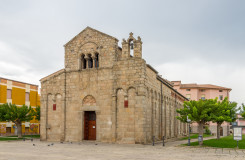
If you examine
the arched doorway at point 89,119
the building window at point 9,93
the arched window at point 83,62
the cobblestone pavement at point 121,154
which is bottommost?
the cobblestone pavement at point 121,154

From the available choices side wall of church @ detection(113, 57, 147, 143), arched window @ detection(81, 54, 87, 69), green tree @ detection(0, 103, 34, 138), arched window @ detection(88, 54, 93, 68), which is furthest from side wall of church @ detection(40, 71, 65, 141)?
green tree @ detection(0, 103, 34, 138)

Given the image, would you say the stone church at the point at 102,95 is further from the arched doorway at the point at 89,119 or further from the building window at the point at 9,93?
the building window at the point at 9,93

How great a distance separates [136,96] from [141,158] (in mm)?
9889

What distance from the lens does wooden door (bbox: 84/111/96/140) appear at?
2675 centimetres

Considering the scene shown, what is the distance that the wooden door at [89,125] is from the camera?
26.8 metres

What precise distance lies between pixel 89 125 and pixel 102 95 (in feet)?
12.1

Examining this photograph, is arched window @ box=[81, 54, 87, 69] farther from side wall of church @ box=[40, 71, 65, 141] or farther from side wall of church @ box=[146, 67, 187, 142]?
side wall of church @ box=[146, 67, 187, 142]

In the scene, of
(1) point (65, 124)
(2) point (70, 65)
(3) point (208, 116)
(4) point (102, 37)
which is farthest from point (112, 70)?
(3) point (208, 116)

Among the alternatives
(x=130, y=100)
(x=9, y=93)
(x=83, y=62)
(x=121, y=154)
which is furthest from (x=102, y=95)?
(x=9, y=93)

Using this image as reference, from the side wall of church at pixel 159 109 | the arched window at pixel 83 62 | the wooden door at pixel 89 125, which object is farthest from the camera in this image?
the arched window at pixel 83 62

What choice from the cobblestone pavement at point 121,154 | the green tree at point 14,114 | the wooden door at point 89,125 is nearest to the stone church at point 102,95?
the wooden door at point 89,125

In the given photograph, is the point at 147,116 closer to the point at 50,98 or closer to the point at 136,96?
the point at 136,96

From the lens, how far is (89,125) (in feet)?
88.8

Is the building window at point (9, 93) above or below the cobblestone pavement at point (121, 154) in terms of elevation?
above
